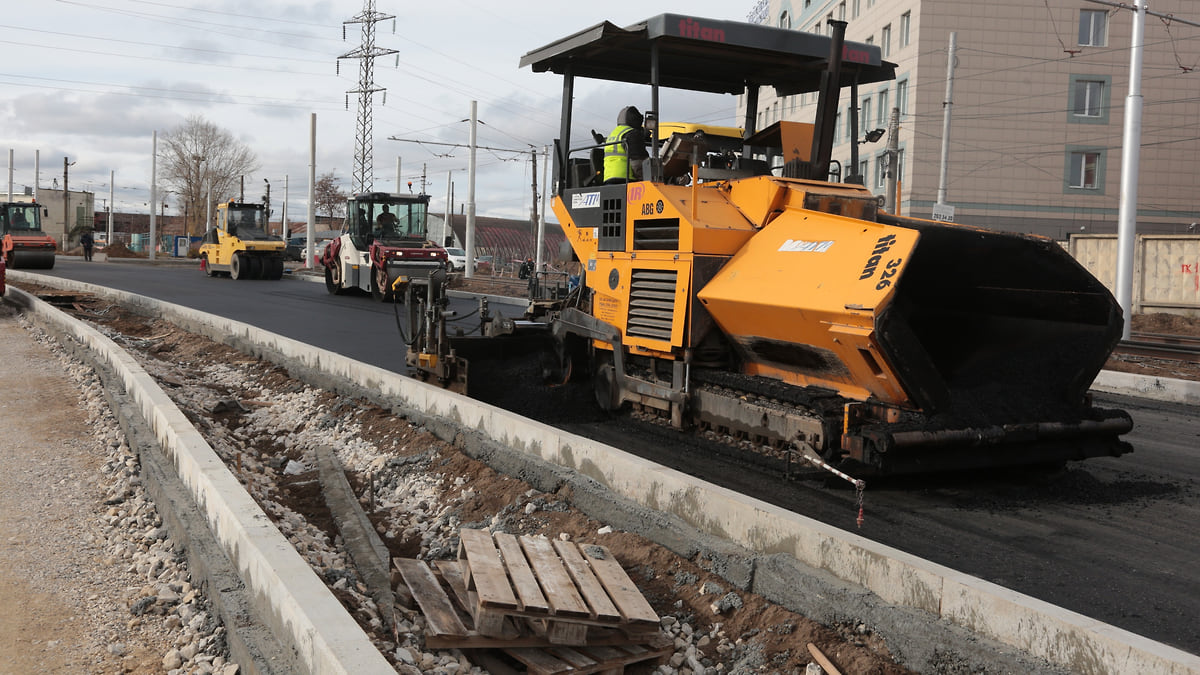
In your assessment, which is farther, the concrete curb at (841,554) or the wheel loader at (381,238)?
the wheel loader at (381,238)

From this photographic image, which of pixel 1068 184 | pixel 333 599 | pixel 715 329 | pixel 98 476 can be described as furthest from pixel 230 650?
pixel 1068 184

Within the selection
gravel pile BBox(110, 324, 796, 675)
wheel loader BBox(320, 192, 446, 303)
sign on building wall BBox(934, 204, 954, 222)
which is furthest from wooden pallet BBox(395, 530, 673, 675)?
wheel loader BBox(320, 192, 446, 303)

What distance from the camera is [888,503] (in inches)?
240

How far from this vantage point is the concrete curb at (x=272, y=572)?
3376mm

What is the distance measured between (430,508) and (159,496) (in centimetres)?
176

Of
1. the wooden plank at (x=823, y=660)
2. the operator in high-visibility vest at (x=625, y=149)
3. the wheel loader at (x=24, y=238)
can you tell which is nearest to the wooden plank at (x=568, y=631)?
the wooden plank at (x=823, y=660)

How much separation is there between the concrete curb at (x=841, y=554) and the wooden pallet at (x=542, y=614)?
0.76 meters

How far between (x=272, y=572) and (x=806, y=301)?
3.55 meters

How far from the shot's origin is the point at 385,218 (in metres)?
24.5

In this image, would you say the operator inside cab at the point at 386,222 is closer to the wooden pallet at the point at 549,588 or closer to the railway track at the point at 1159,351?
the railway track at the point at 1159,351

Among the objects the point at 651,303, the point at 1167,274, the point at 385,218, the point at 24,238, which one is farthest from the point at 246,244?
the point at 651,303

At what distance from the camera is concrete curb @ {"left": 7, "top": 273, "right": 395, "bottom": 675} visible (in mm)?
3376

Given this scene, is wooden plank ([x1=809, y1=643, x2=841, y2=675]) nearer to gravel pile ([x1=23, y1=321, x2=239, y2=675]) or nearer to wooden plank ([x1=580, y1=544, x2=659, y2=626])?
wooden plank ([x1=580, y1=544, x2=659, y2=626])

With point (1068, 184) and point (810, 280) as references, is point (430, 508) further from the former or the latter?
point (1068, 184)
